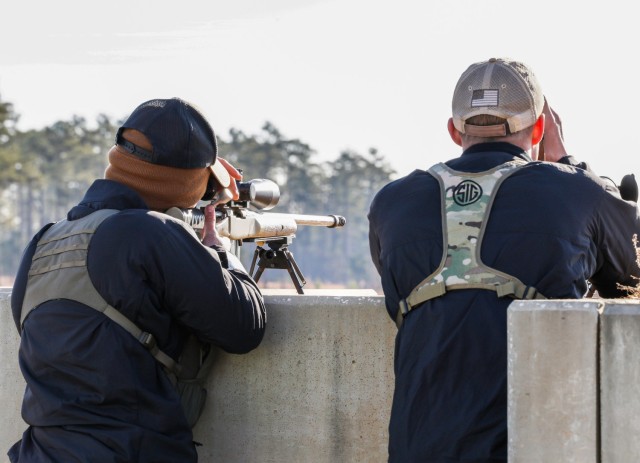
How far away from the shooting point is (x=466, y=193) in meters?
3.80

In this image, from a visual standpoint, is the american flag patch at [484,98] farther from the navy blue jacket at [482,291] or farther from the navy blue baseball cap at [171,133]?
the navy blue baseball cap at [171,133]

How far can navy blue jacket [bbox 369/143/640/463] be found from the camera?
3656 millimetres

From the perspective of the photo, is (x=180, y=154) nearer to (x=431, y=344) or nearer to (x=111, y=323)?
(x=111, y=323)

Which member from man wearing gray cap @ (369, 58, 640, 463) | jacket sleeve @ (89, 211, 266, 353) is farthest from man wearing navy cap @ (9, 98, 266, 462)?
man wearing gray cap @ (369, 58, 640, 463)

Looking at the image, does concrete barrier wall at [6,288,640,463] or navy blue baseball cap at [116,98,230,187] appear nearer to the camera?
navy blue baseball cap at [116,98,230,187]

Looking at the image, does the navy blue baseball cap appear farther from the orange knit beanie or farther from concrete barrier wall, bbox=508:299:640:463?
concrete barrier wall, bbox=508:299:640:463

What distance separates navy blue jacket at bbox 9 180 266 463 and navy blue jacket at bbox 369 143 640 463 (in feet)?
2.25

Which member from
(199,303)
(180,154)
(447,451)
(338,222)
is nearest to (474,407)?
(447,451)

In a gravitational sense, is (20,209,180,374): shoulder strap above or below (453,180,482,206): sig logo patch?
below

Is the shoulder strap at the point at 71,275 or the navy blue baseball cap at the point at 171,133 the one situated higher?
the navy blue baseball cap at the point at 171,133

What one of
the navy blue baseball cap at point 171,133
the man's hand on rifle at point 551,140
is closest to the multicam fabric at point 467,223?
the man's hand on rifle at point 551,140

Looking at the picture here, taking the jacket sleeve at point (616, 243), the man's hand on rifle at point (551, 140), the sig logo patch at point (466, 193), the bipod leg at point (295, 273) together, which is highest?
the man's hand on rifle at point (551, 140)

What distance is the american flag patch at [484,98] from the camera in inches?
158

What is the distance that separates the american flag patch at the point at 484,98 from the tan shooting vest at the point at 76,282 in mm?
1303
